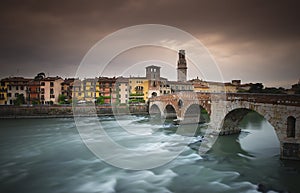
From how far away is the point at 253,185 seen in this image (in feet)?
32.0

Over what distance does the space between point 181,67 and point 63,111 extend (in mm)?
29545

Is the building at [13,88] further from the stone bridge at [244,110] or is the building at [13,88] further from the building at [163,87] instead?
the stone bridge at [244,110]

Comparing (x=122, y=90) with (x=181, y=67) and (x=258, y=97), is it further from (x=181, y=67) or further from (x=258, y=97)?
(x=258, y=97)

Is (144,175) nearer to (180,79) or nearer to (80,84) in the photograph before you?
(80,84)

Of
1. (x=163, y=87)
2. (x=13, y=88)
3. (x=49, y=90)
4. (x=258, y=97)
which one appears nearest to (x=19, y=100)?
(x=13, y=88)

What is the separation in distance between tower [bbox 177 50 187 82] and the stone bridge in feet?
87.9

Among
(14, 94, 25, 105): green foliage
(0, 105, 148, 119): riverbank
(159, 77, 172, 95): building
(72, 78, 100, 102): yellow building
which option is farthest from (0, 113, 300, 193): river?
(159, 77, 172, 95): building

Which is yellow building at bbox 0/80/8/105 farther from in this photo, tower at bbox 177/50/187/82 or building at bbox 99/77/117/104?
tower at bbox 177/50/187/82

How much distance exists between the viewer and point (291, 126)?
11523 millimetres

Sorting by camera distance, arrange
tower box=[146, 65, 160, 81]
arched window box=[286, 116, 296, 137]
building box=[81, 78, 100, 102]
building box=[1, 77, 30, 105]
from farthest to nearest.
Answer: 1. tower box=[146, 65, 160, 81]
2. building box=[81, 78, 100, 102]
3. building box=[1, 77, 30, 105]
4. arched window box=[286, 116, 296, 137]

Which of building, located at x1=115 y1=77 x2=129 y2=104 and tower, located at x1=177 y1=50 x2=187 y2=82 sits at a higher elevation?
tower, located at x1=177 y1=50 x2=187 y2=82

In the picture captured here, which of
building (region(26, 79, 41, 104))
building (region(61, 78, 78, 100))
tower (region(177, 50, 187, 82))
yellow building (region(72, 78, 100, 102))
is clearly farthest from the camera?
tower (region(177, 50, 187, 82))

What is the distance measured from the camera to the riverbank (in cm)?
3253

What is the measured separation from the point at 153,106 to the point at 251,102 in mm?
22622
